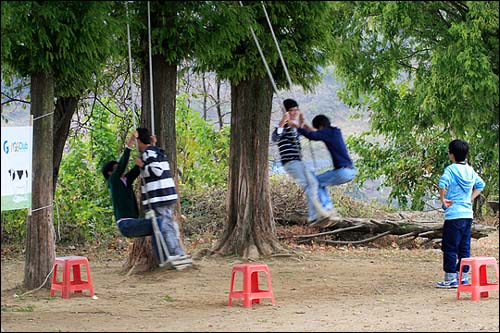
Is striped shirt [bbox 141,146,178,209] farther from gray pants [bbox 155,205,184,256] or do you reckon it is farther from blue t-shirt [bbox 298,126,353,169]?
blue t-shirt [bbox 298,126,353,169]

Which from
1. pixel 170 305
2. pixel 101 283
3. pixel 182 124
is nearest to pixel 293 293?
pixel 170 305

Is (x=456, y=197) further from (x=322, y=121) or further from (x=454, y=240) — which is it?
(x=322, y=121)

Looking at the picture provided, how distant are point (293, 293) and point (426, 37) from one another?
14.3 feet

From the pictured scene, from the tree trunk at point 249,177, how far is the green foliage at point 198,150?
5.09m

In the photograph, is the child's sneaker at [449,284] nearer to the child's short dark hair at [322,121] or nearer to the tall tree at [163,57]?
the child's short dark hair at [322,121]

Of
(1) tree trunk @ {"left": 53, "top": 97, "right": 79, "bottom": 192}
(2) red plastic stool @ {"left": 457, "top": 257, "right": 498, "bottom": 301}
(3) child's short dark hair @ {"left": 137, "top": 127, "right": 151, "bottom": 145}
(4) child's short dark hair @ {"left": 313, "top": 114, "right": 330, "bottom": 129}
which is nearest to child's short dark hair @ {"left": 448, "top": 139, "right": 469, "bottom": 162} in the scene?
(2) red plastic stool @ {"left": 457, "top": 257, "right": 498, "bottom": 301}

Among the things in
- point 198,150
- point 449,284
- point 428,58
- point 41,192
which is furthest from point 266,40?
point 198,150

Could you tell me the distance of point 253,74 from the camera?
15539 millimetres

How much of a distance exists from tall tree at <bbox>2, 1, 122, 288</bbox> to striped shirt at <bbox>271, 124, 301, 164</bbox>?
9.24ft

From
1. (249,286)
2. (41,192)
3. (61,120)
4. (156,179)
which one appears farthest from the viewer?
(61,120)

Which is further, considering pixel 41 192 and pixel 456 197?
pixel 41 192

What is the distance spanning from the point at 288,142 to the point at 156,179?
149cm

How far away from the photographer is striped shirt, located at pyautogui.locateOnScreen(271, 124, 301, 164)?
1038 centimetres

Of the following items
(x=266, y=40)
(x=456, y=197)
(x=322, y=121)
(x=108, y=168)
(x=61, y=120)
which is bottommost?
(x=456, y=197)
